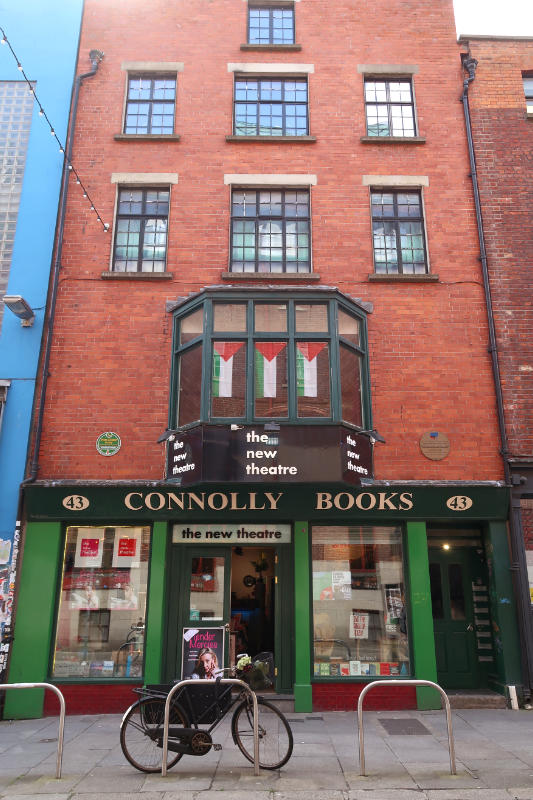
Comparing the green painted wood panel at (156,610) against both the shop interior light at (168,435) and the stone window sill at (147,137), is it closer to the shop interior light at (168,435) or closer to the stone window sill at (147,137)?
the shop interior light at (168,435)

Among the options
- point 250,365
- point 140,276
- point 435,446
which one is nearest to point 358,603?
point 435,446

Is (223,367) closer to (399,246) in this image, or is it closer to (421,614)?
(399,246)

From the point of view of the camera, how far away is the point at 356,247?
10.8 meters

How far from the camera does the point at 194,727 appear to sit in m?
6.13

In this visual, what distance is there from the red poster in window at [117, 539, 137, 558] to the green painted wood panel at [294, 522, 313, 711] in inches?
113

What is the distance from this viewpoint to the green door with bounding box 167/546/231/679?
9.21 m

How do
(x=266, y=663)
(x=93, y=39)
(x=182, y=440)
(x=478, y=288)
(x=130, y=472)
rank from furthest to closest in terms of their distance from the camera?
(x=93, y=39), (x=478, y=288), (x=130, y=472), (x=182, y=440), (x=266, y=663)

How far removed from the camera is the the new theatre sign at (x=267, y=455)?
8.52 m

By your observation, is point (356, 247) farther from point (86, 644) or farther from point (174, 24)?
point (86, 644)

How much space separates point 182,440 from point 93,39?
954 cm

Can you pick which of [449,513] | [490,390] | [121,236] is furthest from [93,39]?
[449,513]

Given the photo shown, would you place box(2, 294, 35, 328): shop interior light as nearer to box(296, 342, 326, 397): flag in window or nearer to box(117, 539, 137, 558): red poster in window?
box(117, 539, 137, 558): red poster in window

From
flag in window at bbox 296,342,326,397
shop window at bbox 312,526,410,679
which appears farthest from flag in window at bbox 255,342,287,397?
shop window at bbox 312,526,410,679

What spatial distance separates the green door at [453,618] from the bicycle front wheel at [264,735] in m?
4.51
